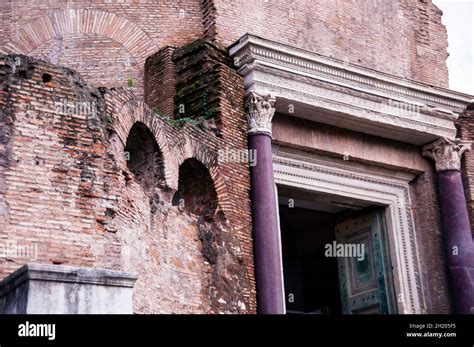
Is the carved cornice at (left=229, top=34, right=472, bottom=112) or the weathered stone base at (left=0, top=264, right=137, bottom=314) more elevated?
the carved cornice at (left=229, top=34, right=472, bottom=112)

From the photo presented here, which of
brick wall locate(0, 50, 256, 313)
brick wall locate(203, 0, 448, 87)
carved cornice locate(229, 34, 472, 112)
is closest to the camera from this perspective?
brick wall locate(0, 50, 256, 313)

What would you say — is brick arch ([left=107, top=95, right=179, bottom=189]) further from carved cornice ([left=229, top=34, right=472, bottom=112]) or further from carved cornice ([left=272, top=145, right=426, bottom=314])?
carved cornice ([left=272, top=145, right=426, bottom=314])

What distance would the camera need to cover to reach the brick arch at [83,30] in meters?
14.1

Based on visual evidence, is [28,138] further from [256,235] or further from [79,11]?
[79,11]

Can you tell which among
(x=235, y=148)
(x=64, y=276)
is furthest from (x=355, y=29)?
(x=64, y=276)

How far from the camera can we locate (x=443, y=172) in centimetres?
1522

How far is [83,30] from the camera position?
14086 mm

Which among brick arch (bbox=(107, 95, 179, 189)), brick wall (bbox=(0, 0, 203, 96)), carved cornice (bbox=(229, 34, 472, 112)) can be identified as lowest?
brick arch (bbox=(107, 95, 179, 189))

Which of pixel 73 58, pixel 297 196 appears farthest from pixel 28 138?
pixel 297 196

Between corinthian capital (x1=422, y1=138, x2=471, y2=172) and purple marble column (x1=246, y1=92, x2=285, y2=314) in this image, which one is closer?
purple marble column (x1=246, y1=92, x2=285, y2=314)

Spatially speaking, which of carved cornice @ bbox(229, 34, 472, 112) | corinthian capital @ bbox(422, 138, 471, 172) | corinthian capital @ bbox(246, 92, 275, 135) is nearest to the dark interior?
corinthian capital @ bbox(422, 138, 471, 172)

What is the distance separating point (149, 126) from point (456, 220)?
5994 millimetres

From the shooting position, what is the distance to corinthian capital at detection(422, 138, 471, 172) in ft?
49.9

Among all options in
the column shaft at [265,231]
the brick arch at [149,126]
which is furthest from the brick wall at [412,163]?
the brick arch at [149,126]
